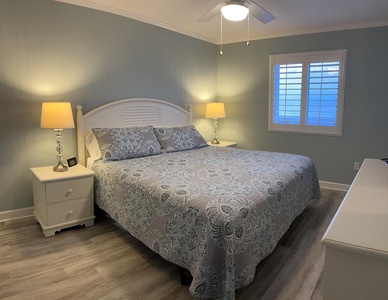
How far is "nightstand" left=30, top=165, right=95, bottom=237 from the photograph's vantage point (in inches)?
112

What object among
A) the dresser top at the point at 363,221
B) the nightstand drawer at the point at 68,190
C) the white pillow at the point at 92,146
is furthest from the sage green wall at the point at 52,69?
the dresser top at the point at 363,221

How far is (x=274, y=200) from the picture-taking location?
90.9 inches

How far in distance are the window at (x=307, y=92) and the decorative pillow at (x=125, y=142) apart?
233cm

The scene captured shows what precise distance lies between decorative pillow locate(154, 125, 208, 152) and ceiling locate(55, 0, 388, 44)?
1.55 m

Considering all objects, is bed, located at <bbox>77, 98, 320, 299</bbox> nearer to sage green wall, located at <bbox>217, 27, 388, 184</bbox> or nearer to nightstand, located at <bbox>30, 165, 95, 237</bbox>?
nightstand, located at <bbox>30, 165, 95, 237</bbox>

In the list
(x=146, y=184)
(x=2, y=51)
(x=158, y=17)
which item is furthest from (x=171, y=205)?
(x=158, y=17)

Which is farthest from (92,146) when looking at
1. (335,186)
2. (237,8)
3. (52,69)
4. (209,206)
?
(335,186)

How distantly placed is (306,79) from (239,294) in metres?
3.54

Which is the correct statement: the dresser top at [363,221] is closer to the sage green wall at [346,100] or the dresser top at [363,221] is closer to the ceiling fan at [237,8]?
the ceiling fan at [237,8]

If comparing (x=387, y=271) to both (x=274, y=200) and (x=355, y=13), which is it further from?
(x=355, y=13)

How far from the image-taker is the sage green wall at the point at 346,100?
407cm

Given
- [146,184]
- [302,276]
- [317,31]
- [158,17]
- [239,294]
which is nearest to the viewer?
[239,294]

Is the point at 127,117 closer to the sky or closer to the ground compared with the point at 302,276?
closer to the sky

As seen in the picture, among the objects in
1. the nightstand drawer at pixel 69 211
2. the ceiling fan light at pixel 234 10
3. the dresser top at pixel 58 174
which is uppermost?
the ceiling fan light at pixel 234 10
